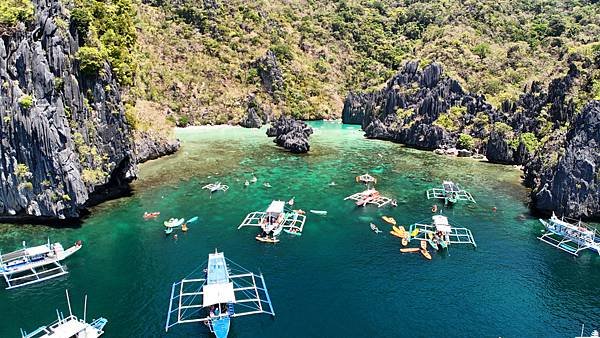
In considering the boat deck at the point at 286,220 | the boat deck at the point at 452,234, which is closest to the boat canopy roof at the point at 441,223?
the boat deck at the point at 452,234

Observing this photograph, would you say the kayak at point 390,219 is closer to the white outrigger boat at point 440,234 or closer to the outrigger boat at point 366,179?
the white outrigger boat at point 440,234

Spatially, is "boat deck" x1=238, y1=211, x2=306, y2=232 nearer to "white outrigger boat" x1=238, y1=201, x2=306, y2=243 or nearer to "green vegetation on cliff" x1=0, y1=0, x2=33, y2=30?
"white outrigger boat" x1=238, y1=201, x2=306, y2=243

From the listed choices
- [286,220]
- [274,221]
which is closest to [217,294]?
[274,221]

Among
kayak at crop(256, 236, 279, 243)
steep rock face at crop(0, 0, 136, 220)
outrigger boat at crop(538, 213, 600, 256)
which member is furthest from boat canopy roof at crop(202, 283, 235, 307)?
outrigger boat at crop(538, 213, 600, 256)

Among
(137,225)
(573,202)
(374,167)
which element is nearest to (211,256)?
(137,225)

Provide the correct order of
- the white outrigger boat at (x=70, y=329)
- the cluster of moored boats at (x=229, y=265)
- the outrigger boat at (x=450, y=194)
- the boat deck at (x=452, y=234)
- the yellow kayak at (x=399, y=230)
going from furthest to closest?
the outrigger boat at (x=450, y=194), the yellow kayak at (x=399, y=230), the boat deck at (x=452, y=234), the cluster of moored boats at (x=229, y=265), the white outrigger boat at (x=70, y=329)

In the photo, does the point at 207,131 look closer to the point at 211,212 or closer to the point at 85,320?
the point at 211,212
